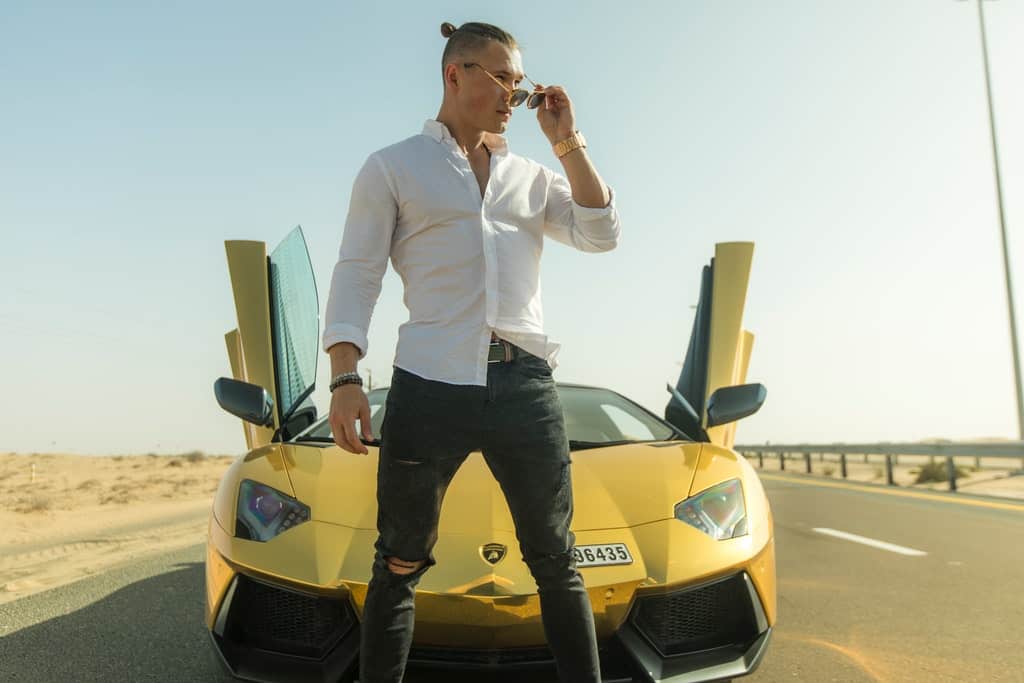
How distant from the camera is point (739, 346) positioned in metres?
4.07

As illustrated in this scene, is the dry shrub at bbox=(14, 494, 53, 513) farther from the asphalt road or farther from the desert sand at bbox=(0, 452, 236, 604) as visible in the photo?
the asphalt road

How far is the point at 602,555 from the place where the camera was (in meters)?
2.54

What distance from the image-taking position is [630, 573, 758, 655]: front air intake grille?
8.07ft

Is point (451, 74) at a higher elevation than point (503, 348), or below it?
higher

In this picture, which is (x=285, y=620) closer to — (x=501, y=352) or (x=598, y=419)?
(x=501, y=352)

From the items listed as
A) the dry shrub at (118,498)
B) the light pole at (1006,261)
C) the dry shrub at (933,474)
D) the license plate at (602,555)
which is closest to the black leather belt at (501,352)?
the license plate at (602,555)

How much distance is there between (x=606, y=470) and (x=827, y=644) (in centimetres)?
133

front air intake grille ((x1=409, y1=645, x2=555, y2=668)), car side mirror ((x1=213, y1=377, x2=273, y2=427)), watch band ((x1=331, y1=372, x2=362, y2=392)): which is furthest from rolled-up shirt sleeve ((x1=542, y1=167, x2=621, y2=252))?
car side mirror ((x1=213, y1=377, x2=273, y2=427))

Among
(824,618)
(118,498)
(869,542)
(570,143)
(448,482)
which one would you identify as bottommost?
(118,498)

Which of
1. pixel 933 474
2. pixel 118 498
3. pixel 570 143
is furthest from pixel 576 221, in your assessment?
pixel 118 498

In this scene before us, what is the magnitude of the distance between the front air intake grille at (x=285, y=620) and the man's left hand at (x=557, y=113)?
1434mm

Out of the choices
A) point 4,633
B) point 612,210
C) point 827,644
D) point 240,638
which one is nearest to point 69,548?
point 4,633

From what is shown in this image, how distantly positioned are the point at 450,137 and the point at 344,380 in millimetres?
688

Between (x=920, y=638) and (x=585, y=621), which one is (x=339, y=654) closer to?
(x=585, y=621)
